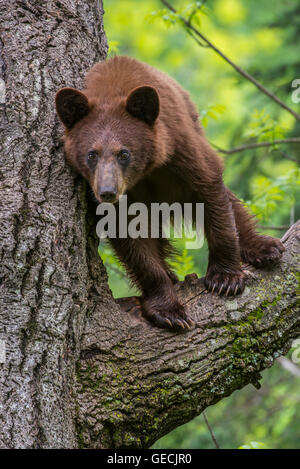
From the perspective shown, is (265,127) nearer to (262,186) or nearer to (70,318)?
(262,186)

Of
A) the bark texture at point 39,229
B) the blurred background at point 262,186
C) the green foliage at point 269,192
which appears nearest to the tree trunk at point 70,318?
the bark texture at point 39,229

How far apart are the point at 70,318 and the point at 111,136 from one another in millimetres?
1441

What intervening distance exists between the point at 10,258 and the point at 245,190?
18.7 feet

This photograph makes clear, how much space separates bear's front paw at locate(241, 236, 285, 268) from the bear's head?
1.15m

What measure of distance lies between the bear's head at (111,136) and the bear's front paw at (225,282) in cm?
98

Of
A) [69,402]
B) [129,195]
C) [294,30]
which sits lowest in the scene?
[69,402]

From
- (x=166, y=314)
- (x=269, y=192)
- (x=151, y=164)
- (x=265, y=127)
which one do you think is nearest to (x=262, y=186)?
(x=269, y=192)

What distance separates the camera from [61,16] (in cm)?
467

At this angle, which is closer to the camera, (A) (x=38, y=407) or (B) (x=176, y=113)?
(A) (x=38, y=407)

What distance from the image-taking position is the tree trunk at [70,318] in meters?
3.59

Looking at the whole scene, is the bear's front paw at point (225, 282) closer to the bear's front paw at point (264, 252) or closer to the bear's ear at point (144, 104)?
the bear's front paw at point (264, 252)

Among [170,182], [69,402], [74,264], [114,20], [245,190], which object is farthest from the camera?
[114,20]

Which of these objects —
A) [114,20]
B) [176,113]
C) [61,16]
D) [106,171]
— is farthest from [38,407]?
[114,20]

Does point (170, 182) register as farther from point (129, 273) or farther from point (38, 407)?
point (38, 407)
